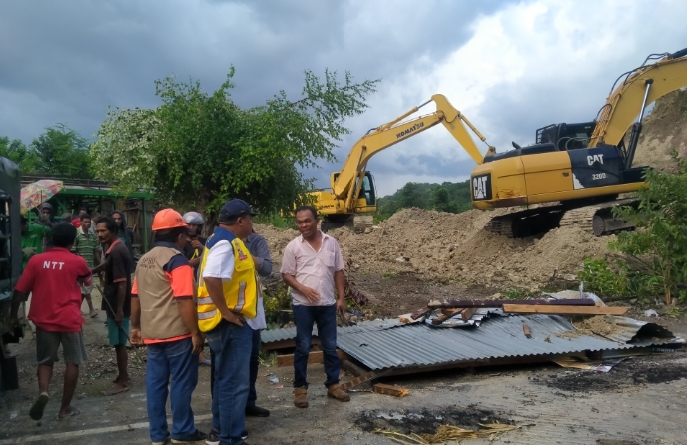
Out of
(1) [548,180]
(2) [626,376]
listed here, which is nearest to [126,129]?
(2) [626,376]

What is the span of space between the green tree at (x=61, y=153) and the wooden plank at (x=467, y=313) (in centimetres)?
2327

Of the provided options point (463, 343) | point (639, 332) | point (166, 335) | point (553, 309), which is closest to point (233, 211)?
point (166, 335)

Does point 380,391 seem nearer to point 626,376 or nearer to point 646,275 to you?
point 626,376

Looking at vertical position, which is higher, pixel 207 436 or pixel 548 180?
pixel 548 180

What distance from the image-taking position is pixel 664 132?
22938 mm

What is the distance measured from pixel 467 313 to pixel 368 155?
14842mm

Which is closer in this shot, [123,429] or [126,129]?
[123,429]

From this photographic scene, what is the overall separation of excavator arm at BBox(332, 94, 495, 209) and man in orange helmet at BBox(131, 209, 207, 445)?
15215mm

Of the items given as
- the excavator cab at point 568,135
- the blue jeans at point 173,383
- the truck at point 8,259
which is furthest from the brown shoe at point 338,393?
the excavator cab at point 568,135

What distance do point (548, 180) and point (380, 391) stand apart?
11.6 m

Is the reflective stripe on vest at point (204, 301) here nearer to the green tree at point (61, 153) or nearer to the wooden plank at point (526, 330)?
the wooden plank at point (526, 330)

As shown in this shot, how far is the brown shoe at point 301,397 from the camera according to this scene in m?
5.19

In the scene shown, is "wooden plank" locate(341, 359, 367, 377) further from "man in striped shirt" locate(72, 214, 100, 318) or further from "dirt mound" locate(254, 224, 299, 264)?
"dirt mound" locate(254, 224, 299, 264)

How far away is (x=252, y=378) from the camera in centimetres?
502
